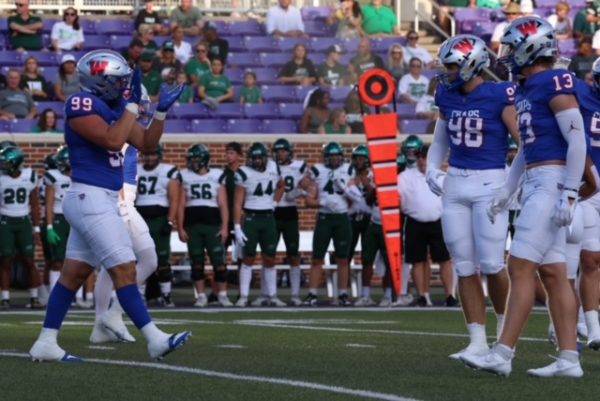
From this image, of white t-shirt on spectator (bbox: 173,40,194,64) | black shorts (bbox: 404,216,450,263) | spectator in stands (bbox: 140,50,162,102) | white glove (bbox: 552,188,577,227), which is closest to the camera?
white glove (bbox: 552,188,577,227)

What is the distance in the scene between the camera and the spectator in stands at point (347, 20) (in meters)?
21.9

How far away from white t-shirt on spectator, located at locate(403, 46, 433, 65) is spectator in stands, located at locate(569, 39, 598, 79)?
1.98m

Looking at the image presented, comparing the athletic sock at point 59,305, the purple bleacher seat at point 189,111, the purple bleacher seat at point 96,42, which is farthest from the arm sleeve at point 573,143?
the purple bleacher seat at point 96,42

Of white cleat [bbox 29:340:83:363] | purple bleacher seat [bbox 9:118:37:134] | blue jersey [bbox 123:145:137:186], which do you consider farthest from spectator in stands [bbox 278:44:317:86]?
white cleat [bbox 29:340:83:363]

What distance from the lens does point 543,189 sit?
308 inches

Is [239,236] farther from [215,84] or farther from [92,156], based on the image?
[92,156]

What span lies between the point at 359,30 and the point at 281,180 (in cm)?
532

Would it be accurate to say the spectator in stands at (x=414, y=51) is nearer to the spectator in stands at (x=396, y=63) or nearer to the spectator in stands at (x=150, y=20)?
the spectator in stands at (x=396, y=63)

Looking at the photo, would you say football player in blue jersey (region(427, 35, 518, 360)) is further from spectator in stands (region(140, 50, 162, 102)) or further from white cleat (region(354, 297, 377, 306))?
spectator in stands (region(140, 50, 162, 102))

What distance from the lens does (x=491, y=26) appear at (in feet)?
75.3

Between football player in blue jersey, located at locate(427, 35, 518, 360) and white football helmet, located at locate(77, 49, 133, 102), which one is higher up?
white football helmet, located at locate(77, 49, 133, 102)

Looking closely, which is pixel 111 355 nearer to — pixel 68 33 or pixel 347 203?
pixel 347 203

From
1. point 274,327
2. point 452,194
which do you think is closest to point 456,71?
point 452,194

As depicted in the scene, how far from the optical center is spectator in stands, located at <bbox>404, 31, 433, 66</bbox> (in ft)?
71.8
